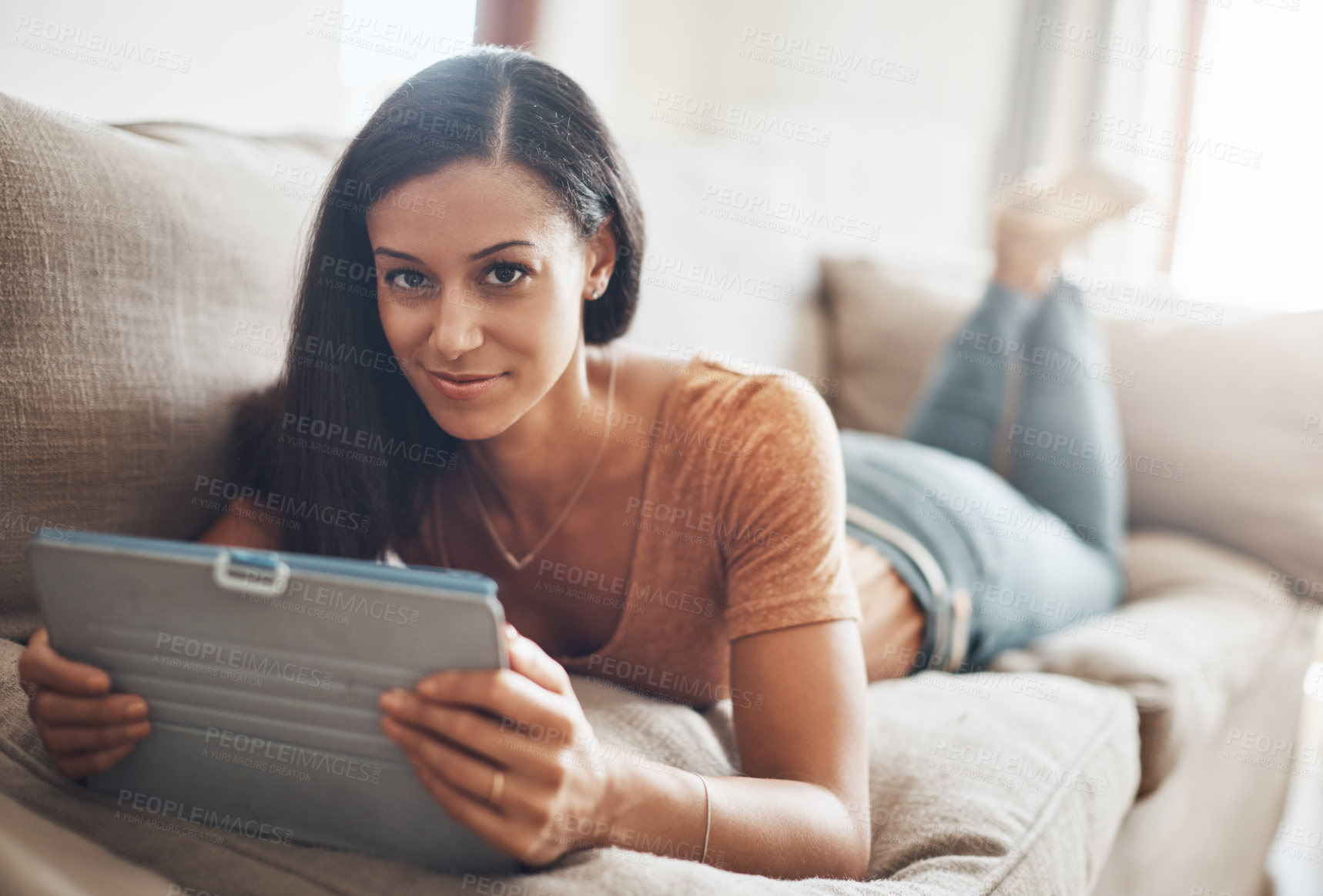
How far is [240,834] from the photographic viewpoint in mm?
559

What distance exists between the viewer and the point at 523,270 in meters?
0.73

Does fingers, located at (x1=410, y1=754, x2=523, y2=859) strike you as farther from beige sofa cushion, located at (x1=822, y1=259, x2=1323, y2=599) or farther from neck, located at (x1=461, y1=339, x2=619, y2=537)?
beige sofa cushion, located at (x1=822, y1=259, x2=1323, y2=599)

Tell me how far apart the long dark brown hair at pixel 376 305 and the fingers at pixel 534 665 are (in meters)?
0.37

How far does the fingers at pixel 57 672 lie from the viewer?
551 mm

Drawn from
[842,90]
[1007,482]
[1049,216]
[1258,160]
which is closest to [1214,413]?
[1007,482]

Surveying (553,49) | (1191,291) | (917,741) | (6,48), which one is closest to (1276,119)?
(1191,291)

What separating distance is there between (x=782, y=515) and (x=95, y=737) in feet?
1.63

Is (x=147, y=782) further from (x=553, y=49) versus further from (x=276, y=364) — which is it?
Answer: (x=553, y=49)

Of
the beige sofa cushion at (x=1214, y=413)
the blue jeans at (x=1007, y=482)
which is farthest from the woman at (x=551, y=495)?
the beige sofa cushion at (x=1214, y=413)

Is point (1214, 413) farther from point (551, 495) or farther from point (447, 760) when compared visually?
point (447, 760)

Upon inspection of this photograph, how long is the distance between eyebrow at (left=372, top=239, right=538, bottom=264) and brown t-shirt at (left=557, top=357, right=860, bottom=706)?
0.23 meters

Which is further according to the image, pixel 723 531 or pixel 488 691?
pixel 723 531

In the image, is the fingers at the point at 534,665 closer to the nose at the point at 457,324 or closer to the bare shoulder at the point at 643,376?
the nose at the point at 457,324

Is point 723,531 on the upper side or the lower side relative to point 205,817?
upper
